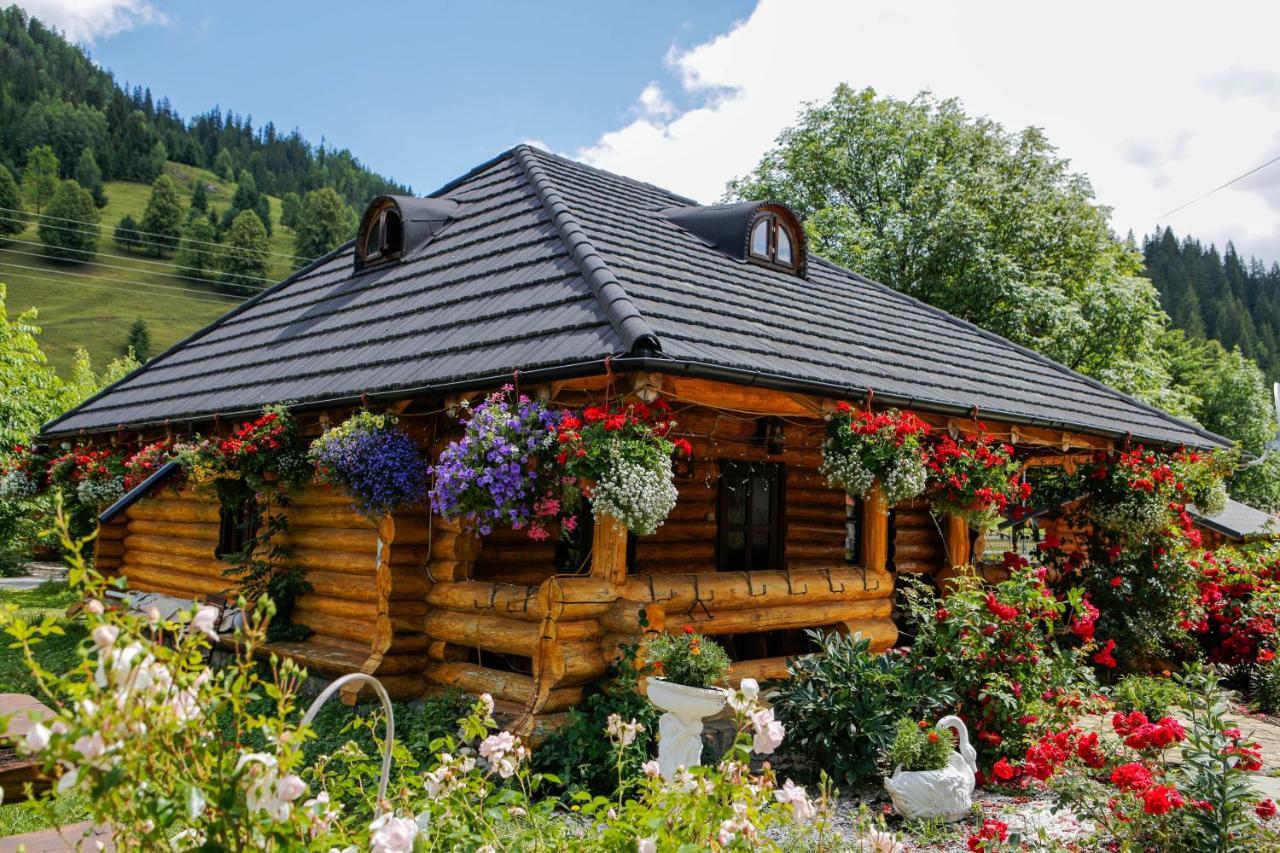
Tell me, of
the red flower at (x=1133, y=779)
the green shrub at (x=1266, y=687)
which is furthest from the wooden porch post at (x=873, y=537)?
the green shrub at (x=1266, y=687)

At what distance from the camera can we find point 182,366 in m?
12.1

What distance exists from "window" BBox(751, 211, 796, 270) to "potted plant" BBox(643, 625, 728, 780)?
5836 mm

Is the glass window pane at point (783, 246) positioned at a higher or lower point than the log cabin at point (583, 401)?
higher

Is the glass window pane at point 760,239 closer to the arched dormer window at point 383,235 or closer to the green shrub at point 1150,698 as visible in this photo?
the arched dormer window at point 383,235

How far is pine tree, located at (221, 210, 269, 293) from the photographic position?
72625 mm

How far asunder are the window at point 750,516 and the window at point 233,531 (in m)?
5.38

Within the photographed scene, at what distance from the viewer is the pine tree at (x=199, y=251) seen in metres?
72.3

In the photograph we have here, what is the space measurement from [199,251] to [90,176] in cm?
1689

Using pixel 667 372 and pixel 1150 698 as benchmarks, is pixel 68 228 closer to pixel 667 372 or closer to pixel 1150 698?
pixel 667 372

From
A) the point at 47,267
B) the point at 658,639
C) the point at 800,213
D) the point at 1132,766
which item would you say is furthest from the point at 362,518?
the point at 47,267

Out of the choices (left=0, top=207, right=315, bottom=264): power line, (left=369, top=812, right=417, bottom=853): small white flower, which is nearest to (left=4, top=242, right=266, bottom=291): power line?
(left=0, top=207, right=315, bottom=264): power line

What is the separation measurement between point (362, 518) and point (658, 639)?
359 cm

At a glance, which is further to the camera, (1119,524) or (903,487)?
(1119,524)

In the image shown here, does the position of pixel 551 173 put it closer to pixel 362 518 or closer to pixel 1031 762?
pixel 362 518
